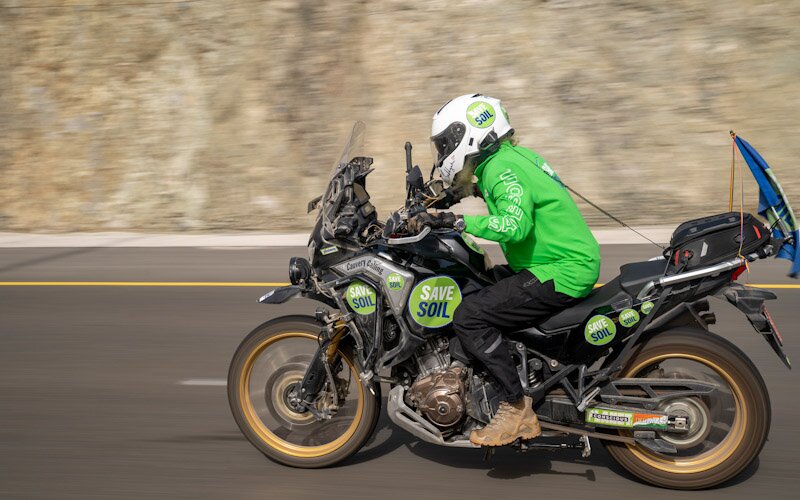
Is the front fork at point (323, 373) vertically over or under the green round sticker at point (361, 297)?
under

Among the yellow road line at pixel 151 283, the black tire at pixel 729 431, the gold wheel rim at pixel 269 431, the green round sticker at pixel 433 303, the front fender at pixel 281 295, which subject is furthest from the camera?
the yellow road line at pixel 151 283

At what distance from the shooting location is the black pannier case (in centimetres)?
459

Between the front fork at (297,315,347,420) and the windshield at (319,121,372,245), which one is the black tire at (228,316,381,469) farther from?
the windshield at (319,121,372,245)

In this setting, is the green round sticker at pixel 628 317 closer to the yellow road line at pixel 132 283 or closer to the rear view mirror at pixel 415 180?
the rear view mirror at pixel 415 180

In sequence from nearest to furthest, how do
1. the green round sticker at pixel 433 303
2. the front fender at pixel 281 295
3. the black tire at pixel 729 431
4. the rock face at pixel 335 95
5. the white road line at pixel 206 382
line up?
the black tire at pixel 729 431 → the green round sticker at pixel 433 303 → the front fender at pixel 281 295 → the white road line at pixel 206 382 → the rock face at pixel 335 95

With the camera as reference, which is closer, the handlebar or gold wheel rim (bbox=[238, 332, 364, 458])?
the handlebar

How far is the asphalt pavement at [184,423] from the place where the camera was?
4.89 m

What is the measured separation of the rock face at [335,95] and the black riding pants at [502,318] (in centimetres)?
915

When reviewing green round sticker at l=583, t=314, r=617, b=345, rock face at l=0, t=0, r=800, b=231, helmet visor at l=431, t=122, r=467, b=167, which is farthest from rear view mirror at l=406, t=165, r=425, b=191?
rock face at l=0, t=0, r=800, b=231

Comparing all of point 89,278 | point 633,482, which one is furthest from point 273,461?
point 89,278

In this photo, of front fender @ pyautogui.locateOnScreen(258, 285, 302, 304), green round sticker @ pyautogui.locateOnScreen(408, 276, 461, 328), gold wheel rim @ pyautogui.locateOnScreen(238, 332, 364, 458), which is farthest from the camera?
gold wheel rim @ pyautogui.locateOnScreen(238, 332, 364, 458)

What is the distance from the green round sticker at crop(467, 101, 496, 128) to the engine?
110cm

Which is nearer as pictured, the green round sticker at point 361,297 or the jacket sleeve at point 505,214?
the jacket sleeve at point 505,214

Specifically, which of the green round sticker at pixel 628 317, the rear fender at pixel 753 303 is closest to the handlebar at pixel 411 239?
the green round sticker at pixel 628 317
